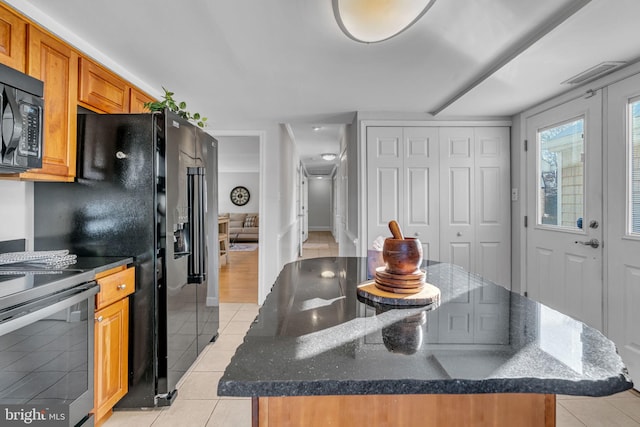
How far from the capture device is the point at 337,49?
2172 mm

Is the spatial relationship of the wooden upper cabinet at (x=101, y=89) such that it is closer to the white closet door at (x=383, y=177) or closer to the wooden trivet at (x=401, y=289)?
the wooden trivet at (x=401, y=289)

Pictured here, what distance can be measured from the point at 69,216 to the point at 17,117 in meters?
0.69

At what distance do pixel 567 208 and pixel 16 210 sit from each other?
3.93 meters

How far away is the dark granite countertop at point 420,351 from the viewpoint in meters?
0.62

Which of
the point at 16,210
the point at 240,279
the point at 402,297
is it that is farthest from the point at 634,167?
the point at 240,279

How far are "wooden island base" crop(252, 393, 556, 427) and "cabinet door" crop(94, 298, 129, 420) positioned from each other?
142 cm

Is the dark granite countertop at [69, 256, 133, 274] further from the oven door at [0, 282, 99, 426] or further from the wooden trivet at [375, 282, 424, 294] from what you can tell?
the wooden trivet at [375, 282, 424, 294]

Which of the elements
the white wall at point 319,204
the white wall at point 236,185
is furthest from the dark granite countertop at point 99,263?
the white wall at point 319,204

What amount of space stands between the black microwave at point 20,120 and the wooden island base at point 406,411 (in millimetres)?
1580

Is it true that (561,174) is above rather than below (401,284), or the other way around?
above

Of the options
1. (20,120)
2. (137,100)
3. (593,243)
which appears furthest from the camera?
(137,100)

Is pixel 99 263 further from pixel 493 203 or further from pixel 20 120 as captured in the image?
pixel 493 203

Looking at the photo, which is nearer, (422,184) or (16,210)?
(16,210)

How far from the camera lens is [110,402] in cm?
181
